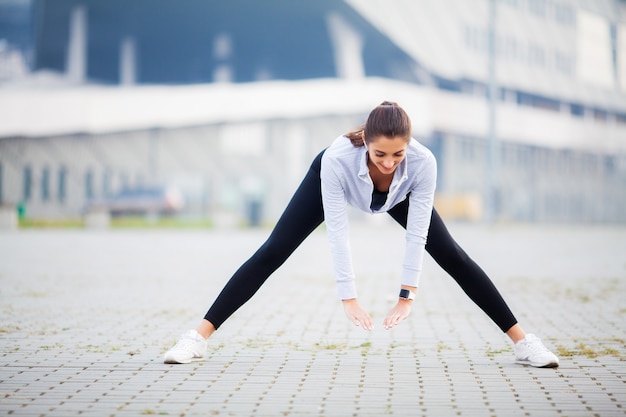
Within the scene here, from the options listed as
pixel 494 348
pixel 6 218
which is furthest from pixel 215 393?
pixel 6 218

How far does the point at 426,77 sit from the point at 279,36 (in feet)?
27.1

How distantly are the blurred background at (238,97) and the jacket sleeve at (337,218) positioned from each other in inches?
1387

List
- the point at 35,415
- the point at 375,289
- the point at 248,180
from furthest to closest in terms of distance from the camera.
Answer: the point at 248,180 < the point at 375,289 < the point at 35,415

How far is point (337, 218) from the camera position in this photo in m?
5.06

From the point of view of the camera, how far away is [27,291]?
35.7 ft

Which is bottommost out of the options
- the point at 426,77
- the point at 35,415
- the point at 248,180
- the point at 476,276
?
the point at 35,415

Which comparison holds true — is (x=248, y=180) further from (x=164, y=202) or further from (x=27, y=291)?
(x=27, y=291)

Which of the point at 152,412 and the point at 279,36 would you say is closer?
the point at 152,412

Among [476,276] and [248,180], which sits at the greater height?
[248,180]

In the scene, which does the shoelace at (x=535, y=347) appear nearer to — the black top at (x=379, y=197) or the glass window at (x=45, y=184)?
the black top at (x=379, y=197)

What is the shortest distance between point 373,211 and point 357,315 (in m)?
0.58

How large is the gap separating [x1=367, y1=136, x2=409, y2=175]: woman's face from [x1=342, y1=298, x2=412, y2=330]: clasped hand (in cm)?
71

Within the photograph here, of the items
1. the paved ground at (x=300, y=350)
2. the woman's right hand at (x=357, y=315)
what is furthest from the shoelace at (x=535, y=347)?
the woman's right hand at (x=357, y=315)

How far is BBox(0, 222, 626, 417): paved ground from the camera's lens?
15.1 ft
